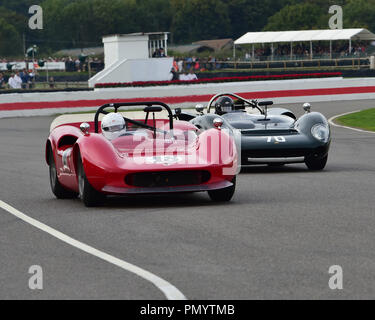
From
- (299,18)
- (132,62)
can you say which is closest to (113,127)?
(132,62)

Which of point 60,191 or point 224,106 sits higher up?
point 224,106

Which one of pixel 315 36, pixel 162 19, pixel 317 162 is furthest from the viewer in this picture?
pixel 162 19

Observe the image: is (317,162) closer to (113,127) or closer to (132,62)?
(113,127)

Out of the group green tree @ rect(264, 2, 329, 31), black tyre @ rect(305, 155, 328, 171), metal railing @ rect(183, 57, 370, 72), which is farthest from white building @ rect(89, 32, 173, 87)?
green tree @ rect(264, 2, 329, 31)

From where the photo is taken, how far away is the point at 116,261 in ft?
21.3

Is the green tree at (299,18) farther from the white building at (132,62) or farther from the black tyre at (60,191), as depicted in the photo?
the black tyre at (60,191)

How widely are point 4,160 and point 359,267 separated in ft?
38.3

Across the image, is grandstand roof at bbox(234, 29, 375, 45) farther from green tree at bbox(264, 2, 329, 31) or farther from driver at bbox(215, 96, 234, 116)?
driver at bbox(215, 96, 234, 116)

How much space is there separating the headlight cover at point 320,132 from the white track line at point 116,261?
207 inches

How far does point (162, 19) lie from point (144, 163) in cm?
14867

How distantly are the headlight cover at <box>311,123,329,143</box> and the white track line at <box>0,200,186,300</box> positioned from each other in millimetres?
5253

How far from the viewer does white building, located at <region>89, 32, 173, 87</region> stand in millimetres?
47969

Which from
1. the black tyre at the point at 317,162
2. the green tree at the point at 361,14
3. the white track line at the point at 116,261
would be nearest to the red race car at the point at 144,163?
the white track line at the point at 116,261
